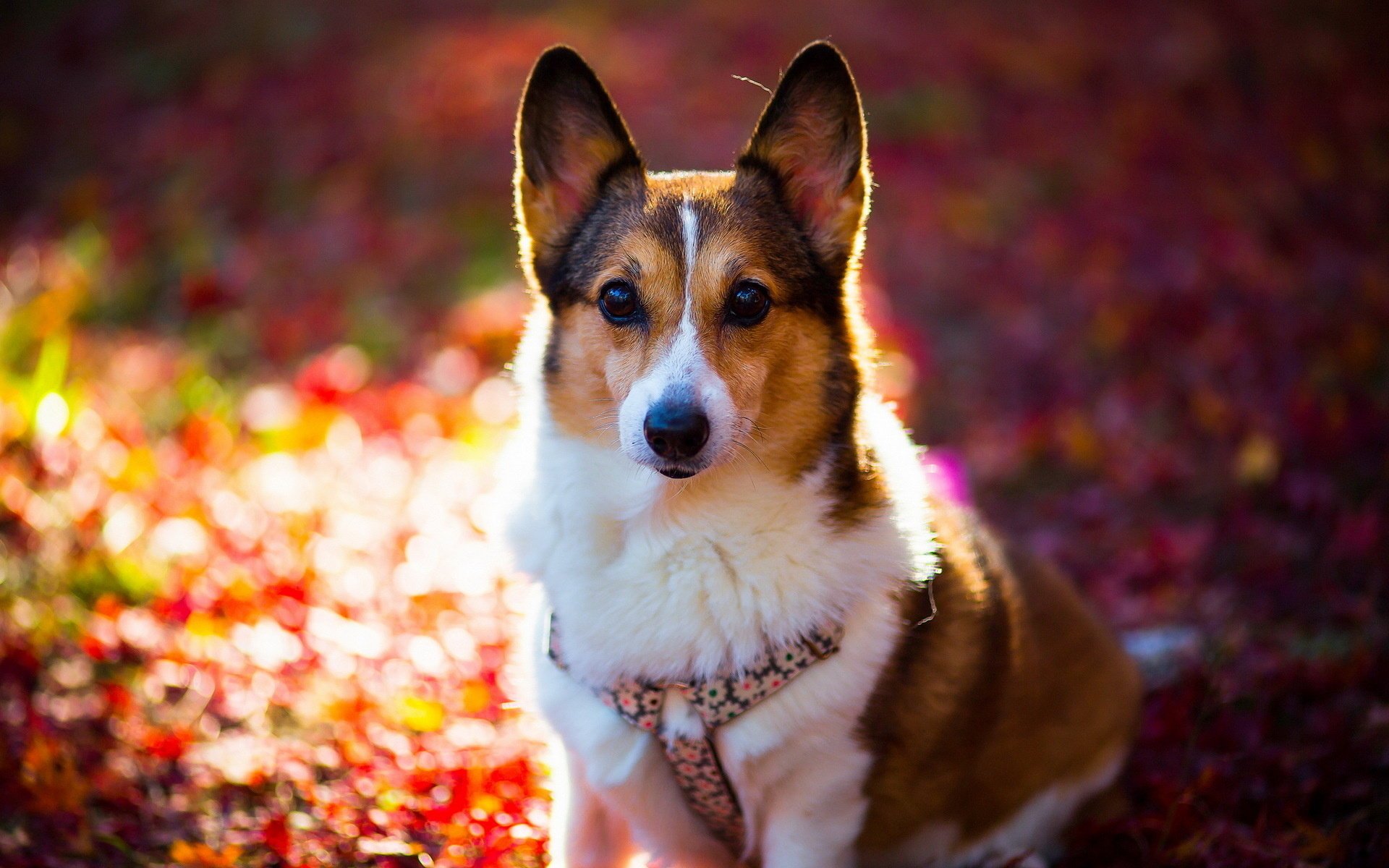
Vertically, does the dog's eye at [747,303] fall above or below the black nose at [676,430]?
above

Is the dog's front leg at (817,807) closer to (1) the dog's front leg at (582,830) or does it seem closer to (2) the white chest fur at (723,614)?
(2) the white chest fur at (723,614)

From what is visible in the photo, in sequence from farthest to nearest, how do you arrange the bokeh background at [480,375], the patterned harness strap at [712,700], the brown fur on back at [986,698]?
the bokeh background at [480,375], the brown fur on back at [986,698], the patterned harness strap at [712,700]

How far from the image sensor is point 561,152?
9.89ft

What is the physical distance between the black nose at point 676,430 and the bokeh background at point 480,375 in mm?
793

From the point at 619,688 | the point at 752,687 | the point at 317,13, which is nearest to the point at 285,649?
the point at 619,688

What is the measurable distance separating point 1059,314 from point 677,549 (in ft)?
17.7

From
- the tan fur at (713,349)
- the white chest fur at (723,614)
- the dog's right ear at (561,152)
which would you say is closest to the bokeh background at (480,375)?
the white chest fur at (723,614)

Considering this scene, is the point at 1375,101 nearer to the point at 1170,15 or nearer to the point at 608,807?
the point at 1170,15

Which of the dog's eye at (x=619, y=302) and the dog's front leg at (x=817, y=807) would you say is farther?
the dog's eye at (x=619, y=302)

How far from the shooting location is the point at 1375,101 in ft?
29.0

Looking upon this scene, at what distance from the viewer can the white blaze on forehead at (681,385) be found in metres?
2.53

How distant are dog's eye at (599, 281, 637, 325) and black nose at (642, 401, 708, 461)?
43 centimetres

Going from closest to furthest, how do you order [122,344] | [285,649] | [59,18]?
[285,649] → [122,344] → [59,18]

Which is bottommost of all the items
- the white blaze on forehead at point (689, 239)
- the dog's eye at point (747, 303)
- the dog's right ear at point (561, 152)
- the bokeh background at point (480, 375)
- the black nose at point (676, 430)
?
the bokeh background at point (480, 375)
